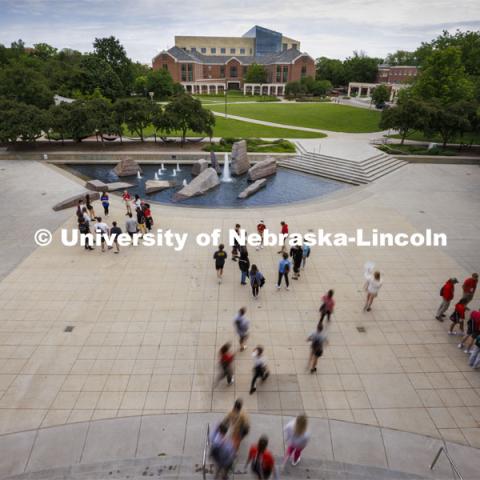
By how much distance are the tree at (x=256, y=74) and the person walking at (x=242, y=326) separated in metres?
96.5

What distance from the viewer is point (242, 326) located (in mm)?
9039

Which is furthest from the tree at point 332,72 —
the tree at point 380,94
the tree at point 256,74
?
the tree at point 380,94

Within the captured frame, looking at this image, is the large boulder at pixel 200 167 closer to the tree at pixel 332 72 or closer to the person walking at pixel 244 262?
the person walking at pixel 244 262

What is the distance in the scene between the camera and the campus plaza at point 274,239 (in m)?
15.4

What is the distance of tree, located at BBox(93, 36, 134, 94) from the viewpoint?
6812 centimetres

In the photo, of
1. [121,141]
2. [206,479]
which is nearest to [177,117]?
[121,141]

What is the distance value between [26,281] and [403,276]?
1344cm

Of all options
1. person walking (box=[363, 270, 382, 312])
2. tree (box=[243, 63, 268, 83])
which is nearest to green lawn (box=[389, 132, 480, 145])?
person walking (box=[363, 270, 382, 312])

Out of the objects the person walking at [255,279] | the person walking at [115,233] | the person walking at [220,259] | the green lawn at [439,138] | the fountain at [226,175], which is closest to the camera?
the person walking at [255,279]

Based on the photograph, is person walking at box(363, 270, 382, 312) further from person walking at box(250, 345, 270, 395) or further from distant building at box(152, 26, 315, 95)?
distant building at box(152, 26, 315, 95)

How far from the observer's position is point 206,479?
255 inches

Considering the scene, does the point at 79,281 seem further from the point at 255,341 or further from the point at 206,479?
A: the point at 206,479

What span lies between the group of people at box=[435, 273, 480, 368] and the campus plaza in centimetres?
541
